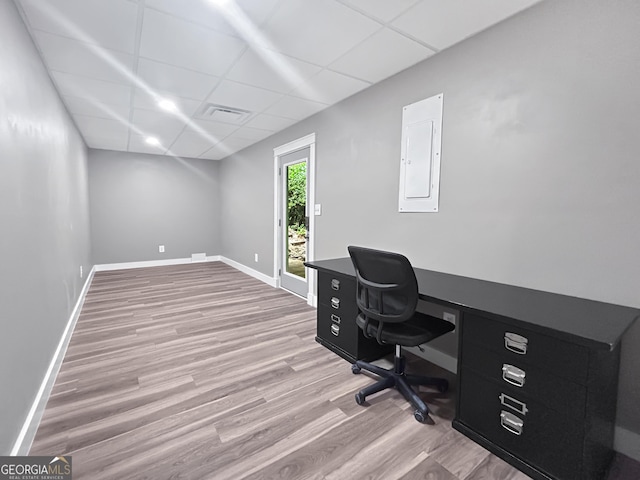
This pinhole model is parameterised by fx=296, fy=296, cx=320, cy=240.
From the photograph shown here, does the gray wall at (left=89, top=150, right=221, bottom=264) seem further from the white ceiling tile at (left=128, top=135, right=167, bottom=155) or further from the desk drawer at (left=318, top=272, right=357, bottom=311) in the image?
the desk drawer at (left=318, top=272, right=357, bottom=311)

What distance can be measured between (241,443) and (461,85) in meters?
2.67

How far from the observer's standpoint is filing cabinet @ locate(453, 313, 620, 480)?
4.04ft

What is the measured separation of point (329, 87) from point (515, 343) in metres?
2.55

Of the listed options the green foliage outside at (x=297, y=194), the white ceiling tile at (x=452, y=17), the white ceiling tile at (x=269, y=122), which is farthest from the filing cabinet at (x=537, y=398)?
the white ceiling tile at (x=269, y=122)

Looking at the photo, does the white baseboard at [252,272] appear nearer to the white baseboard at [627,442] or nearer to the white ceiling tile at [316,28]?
the white ceiling tile at [316,28]

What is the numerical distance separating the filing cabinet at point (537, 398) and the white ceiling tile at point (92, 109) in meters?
4.09

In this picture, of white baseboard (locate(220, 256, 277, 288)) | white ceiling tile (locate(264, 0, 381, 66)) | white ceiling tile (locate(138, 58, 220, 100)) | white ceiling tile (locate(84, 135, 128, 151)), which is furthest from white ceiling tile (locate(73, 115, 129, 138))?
white ceiling tile (locate(264, 0, 381, 66))

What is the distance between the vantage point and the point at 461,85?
2.12 metres

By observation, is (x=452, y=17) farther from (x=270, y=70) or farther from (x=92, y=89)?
→ (x=92, y=89)

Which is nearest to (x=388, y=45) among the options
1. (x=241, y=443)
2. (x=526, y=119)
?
(x=526, y=119)

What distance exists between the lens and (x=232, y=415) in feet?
5.90

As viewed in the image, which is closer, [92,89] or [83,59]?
[83,59]

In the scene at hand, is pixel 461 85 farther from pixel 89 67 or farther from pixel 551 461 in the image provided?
pixel 89 67

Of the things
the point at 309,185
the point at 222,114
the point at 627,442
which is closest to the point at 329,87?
the point at 309,185
